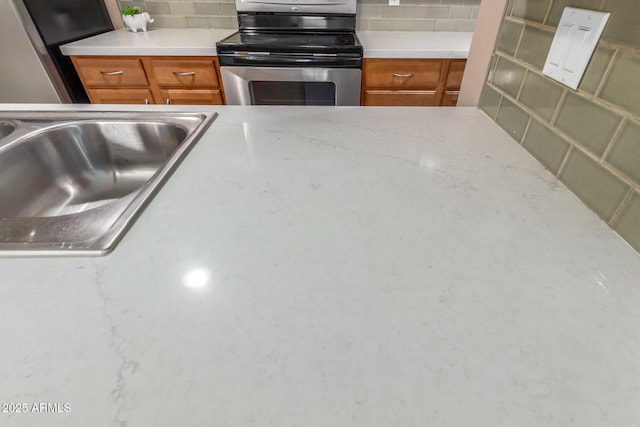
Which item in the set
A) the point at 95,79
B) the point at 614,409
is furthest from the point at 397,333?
the point at 95,79

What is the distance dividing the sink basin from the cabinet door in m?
1.16

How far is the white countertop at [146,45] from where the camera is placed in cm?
175

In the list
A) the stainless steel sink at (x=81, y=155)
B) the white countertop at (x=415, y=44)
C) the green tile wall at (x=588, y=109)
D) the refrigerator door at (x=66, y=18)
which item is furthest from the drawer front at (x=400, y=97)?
the refrigerator door at (x=66, y=18)

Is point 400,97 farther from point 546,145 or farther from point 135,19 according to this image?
point 135,19

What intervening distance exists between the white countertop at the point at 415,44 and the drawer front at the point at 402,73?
0.04m

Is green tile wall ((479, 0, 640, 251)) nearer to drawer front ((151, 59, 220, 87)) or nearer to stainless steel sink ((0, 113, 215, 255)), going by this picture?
stainless steel sink ((0, 113, 215, 255))

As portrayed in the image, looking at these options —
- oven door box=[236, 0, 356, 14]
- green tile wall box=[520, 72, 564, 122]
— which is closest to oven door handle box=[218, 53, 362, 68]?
oven door box=[236, 0, 356, 14]

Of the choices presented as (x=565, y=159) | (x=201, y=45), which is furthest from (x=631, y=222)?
(x=201, y=45)

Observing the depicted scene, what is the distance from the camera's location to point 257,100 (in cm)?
183

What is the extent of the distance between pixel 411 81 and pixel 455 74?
236 millimetres

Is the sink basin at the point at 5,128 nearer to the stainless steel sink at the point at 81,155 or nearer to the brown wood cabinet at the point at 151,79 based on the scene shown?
the stainless steel sink at the point at 81,155

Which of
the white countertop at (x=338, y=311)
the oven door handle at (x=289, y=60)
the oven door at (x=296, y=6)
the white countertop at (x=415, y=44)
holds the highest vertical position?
the oven door at (x=296, y=6)

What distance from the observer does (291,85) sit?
177 centimetres

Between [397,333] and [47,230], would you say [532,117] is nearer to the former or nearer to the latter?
[397,333]
